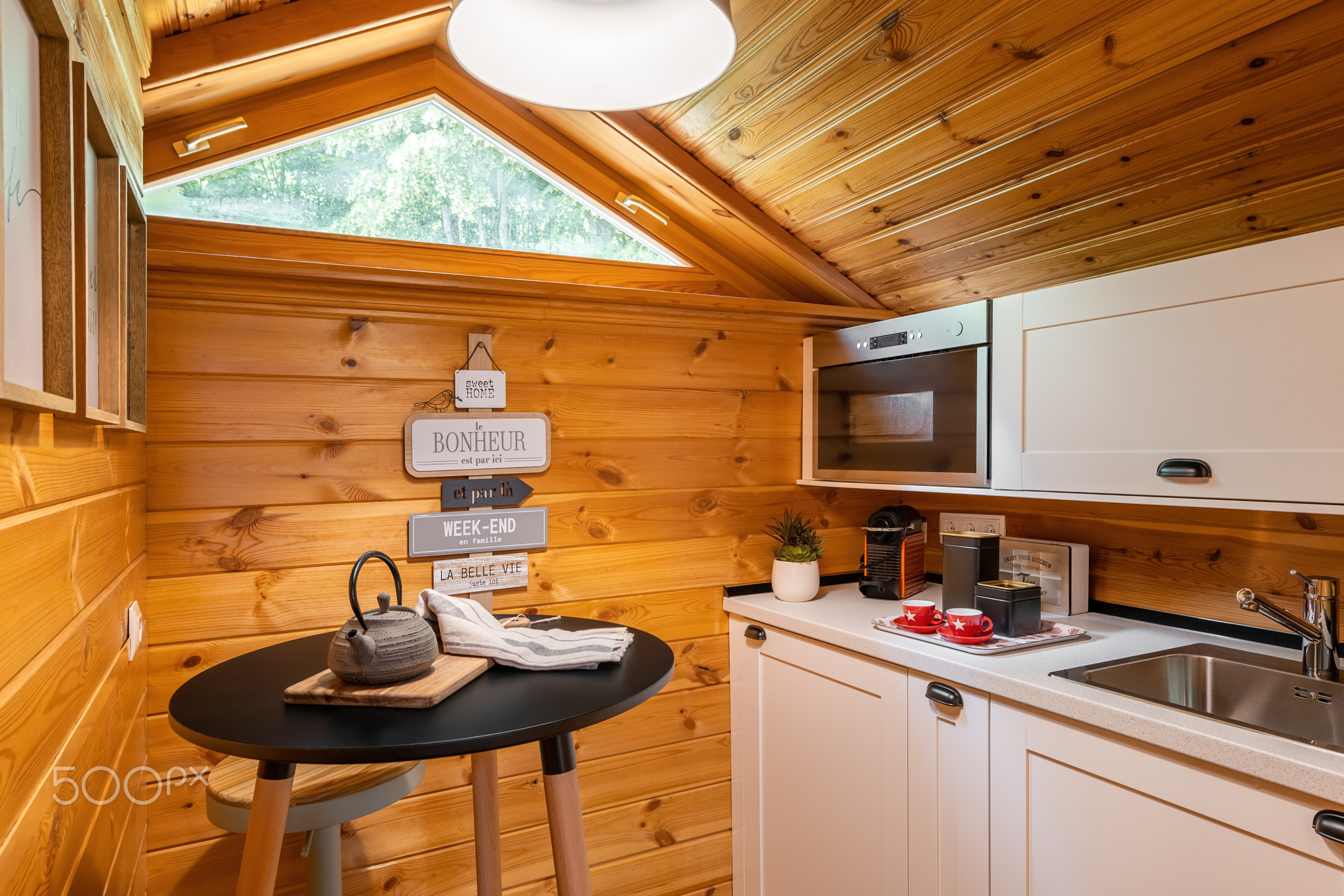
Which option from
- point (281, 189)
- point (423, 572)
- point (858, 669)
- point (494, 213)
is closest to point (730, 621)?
point (858, 669)

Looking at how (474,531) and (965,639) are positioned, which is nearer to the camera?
(965,639)

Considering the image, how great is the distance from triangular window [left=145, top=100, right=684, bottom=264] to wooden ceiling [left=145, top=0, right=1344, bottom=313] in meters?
0.16

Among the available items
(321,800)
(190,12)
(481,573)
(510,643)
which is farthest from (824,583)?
(190,12)

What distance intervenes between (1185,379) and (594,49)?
4.14ft

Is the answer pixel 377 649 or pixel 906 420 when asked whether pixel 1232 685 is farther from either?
pixel 377 649

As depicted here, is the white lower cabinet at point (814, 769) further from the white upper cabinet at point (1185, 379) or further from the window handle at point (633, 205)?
the window handle at point (633, 205)

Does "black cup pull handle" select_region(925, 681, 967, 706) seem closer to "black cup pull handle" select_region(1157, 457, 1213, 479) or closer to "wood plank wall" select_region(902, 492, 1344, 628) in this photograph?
"black cup pull handle" select_region(1157, 457, 1213, 479)

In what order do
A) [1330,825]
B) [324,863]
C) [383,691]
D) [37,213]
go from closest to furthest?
[37,213]
[1330,825]
[383,691]
[324,863]

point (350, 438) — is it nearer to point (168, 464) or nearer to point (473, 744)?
point (168, 464)

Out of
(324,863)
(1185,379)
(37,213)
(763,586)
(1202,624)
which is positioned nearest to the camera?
(37,213)

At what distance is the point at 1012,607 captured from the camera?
5.73 ft

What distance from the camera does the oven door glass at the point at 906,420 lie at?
6.31ft

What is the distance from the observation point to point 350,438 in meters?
1.91

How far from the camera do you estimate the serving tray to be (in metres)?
1.66
